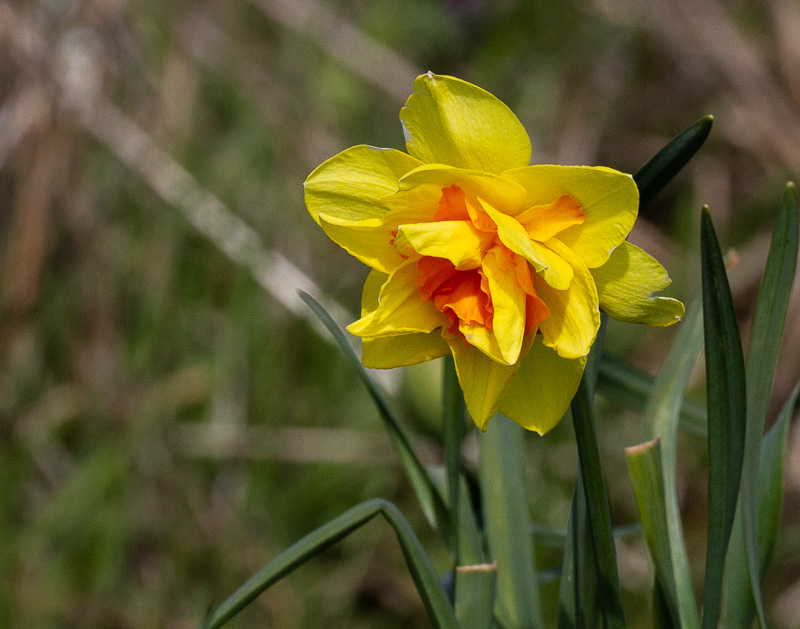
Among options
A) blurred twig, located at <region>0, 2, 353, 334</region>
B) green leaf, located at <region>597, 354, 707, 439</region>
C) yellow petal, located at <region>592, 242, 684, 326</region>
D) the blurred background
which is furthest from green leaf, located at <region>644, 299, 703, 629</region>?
blurred twig, located at <region>0, 2, 353, 334</region>

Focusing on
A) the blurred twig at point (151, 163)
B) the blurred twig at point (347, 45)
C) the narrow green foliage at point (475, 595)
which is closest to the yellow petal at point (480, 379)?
the narrow green foliage at point (475, 595)

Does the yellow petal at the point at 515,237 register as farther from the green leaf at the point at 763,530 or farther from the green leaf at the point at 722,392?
the green leaf at the point at 763,530

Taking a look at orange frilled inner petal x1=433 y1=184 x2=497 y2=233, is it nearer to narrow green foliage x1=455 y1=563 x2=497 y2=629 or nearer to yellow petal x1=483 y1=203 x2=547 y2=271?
yellow petal x1=483 y1=203 x2=547 y2=271

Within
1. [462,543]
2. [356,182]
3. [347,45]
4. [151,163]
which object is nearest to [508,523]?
[462,543]

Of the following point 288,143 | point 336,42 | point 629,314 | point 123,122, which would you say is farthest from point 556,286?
point 336,42

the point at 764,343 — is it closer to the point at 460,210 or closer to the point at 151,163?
the point at 460,210

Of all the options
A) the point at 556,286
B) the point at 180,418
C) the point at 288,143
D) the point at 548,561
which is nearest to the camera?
the point at 556,286

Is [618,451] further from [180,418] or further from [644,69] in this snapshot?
[644,69]
